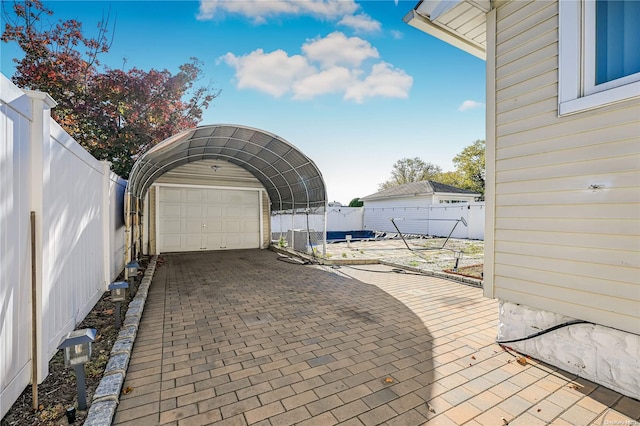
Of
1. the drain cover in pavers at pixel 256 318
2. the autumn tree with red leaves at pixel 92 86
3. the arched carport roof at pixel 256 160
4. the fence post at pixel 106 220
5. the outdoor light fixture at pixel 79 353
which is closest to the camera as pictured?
the outdoor light fixture at pixel 79 353

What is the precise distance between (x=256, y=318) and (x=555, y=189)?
368cm

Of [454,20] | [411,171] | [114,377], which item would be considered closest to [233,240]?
[114,377]

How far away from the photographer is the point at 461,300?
15.3 feet

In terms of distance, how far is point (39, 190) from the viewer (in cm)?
212

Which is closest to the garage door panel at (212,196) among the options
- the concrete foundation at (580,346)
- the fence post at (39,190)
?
the fence post at (39,190)

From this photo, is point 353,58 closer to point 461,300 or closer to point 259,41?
point 259,41

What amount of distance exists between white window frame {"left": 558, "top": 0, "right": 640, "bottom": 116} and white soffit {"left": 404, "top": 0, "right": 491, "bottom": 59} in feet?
2.80

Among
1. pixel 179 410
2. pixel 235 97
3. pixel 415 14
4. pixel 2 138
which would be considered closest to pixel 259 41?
pixel 235 97

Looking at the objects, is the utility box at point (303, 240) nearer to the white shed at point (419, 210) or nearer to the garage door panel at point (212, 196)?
the garage door panel at point (212, 196)

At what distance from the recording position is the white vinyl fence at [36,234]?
1.77 metres

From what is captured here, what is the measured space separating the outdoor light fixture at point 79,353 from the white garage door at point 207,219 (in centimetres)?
887

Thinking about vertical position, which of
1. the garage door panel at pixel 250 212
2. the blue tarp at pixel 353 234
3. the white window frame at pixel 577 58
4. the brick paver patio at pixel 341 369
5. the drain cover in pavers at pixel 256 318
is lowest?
the blue tarp at pixel 353 234

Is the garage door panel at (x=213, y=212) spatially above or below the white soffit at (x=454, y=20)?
below

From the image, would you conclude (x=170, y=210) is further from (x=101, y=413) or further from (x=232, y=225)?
(x=101, y=413)
